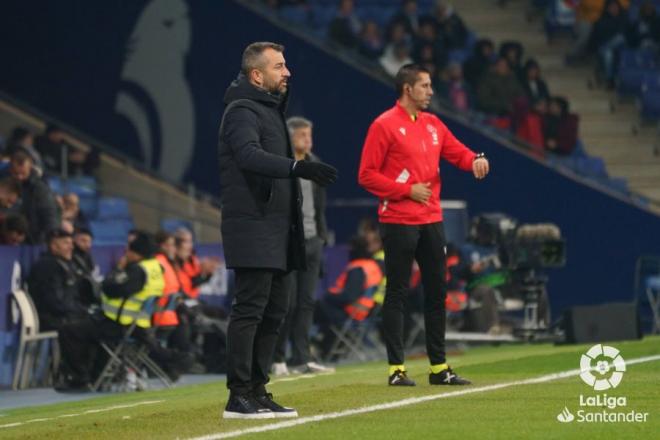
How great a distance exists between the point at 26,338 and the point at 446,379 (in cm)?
535

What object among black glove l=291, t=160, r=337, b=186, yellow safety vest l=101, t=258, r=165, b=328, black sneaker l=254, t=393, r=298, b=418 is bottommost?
black sneaker l=254, t=393, r=298, b=418

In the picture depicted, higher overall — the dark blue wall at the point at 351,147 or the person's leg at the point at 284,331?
the dark blue wall at the point at 351,147

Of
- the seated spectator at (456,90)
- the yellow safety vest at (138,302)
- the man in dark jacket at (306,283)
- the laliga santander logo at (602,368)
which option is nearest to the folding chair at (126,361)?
the yellow safety vest at (138,302)

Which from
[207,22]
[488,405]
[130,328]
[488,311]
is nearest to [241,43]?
[207,22]

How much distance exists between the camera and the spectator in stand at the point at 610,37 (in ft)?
89.6

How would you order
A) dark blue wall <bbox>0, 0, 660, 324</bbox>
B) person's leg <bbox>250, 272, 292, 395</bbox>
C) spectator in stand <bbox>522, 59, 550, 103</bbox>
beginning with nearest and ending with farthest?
1. person's leg <bbox>250, 272, 292, 395</bbox>
2. dark blue wall <bbox>0, 0, 660, 324</bbox>
3. spectator in stand <bbox>522, 59, 550, 103</bbox>

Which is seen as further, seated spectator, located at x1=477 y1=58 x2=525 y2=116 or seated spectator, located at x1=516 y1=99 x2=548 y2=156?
seated spectator, located at x1=477 y1=58 x2=525 y2=116

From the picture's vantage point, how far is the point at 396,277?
38.3 ft

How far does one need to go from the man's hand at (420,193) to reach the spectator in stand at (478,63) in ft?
45.0

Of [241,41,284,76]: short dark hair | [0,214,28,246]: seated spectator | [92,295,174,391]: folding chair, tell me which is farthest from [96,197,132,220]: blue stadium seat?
[241,41,284,76]: short dark hair

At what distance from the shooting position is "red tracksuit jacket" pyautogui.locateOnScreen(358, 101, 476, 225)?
38.2 feet

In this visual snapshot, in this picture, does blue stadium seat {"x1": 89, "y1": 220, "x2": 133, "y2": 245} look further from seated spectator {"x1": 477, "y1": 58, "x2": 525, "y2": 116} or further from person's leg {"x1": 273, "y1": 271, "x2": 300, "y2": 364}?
seated spectator {"x1": 477, "y1": 58, "x2": 525, "y2": 116}

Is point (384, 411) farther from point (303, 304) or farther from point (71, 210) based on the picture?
point (71, 210)

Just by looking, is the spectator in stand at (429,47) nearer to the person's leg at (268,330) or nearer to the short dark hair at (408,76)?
the short dark hair at (408,76)
